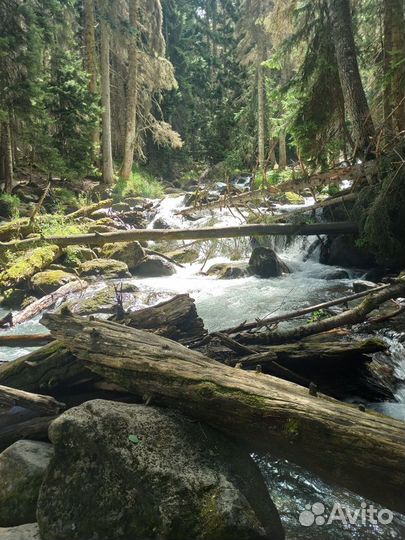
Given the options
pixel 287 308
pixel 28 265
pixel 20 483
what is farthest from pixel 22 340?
pixel 28 265

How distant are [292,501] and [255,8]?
88.2ft

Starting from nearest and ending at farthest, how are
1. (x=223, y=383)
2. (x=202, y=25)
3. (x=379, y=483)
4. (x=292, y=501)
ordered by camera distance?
(x=379, y=483), (x=223, y=383), (x=292, y=501), (x=202, y=25)

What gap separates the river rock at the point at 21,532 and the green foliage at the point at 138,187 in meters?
19.2

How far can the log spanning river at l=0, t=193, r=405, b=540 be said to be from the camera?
10.2 feet

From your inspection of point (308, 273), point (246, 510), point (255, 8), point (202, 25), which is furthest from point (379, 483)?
point (202, 25)

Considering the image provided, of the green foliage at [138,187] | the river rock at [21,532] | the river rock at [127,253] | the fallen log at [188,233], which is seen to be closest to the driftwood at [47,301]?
the fallen log at [188,233]

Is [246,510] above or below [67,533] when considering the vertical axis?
above

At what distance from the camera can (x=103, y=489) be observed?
112 inches

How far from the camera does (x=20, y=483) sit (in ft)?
10.5

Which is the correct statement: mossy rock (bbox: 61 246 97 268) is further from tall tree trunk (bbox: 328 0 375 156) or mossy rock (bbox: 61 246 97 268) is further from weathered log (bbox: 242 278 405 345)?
weathered log (bbox: 242 278 405 345)

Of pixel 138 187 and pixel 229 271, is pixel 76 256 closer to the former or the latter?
pixel 229 271

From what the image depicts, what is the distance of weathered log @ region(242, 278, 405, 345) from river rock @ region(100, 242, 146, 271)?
30.0 feet

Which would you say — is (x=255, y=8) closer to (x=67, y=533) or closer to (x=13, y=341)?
(x=13, y=341)

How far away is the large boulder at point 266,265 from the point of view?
13109 millimetres
